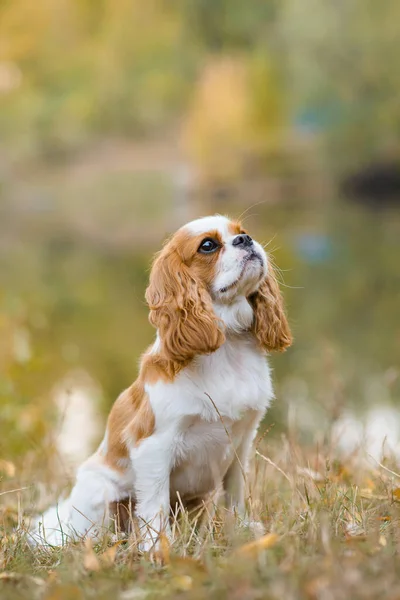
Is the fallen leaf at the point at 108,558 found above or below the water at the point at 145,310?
above

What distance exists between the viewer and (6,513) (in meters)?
3.72

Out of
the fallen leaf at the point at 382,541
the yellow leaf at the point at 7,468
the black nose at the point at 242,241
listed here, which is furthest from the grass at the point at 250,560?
the black nose at the point at 242,241

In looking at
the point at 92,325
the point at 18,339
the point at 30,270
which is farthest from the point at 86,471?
the point at 30,270

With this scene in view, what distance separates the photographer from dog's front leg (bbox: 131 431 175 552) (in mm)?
3182

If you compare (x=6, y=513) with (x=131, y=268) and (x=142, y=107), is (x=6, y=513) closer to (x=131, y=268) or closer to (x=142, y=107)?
(x=131, y=268)

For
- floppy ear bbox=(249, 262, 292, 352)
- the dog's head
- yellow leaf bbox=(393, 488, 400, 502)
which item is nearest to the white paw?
yellow leaf bbox=(393, 488, 400, 502)

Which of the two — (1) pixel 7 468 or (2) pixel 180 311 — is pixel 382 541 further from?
(1) pixel 7 468

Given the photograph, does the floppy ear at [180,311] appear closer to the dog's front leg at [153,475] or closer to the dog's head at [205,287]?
the dog's head at [205,287]

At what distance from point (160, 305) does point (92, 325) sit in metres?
7.75

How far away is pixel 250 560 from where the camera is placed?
2.30 meters

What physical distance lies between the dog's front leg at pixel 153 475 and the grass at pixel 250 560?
128mm

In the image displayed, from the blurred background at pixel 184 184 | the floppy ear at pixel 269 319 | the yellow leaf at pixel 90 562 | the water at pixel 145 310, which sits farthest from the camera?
the blurred background at pixel 184 184

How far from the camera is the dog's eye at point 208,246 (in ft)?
10.8

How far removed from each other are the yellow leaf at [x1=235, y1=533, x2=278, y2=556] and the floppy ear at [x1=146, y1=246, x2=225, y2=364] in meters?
0.88
